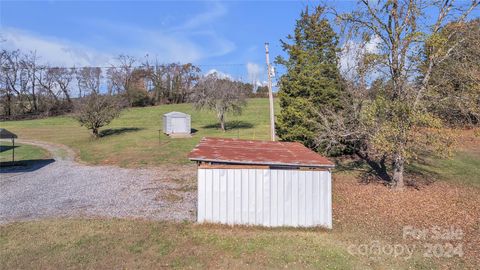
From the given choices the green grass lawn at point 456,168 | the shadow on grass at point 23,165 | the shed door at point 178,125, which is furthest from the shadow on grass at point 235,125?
the green grass lawn at point 456,168

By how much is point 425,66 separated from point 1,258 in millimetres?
14814

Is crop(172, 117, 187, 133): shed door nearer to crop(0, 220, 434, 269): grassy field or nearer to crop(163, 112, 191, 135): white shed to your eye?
→ crop(163, 112, 191, 135): white shed

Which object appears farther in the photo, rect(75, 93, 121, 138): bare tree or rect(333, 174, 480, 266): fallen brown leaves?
rect(75, 93, 121, 138): bare tree

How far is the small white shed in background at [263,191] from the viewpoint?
9242 millimetres

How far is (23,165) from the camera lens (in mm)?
19672

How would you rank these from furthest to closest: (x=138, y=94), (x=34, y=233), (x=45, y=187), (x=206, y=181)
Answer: (x=138, y=94)
(x=45, y=187)
(x=206, y=181)
(x=34, y=233)

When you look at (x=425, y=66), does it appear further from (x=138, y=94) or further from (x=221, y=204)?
(x=138, y=94)

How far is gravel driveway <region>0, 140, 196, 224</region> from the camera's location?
1045cm

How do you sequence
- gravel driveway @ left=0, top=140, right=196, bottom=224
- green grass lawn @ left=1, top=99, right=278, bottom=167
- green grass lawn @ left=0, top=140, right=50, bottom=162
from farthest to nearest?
1. green grass lawn @ left=0, top=140, right=50, bottom=162
2. green grass lawn @ left=1, top=99, right=278, bottom=167
3. gravel driveway @ left=0, top=140, right=196, bottom=224

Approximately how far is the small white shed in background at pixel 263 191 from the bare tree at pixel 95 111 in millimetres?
23815

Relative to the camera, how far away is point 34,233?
28.1 feet

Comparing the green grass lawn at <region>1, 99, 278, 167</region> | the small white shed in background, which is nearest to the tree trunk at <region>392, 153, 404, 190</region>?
the small white shed in background

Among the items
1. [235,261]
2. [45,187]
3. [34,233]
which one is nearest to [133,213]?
[34,233]

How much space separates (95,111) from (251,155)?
24.5 metres
